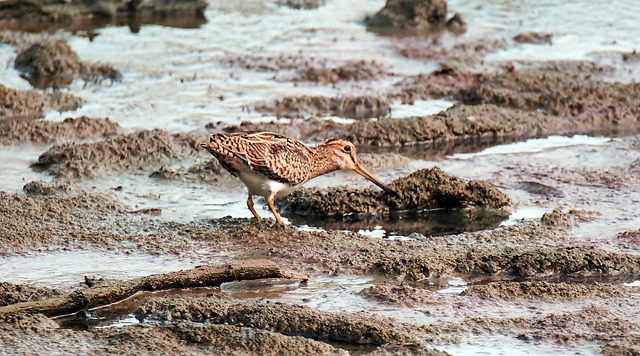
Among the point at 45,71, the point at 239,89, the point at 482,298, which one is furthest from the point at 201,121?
the point at 482,298

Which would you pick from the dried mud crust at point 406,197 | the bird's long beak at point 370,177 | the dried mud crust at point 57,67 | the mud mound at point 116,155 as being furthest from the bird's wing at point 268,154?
the dried mud crust at point 57,67

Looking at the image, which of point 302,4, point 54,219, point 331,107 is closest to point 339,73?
point 331,107

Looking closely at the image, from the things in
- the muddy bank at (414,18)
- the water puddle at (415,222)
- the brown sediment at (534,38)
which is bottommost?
the water puddle at (415,222)

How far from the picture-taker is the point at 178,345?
555 cm

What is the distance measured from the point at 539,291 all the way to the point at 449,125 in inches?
179

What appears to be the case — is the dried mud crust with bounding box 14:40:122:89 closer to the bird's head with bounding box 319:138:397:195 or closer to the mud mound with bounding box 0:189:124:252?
the mud mound with bounding box 0:189:124:252

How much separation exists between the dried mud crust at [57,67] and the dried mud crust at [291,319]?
7102mm

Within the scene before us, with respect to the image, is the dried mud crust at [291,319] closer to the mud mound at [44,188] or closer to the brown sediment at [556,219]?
the brown sediment at [556,219]

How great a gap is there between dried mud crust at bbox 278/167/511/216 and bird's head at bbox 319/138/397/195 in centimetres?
15

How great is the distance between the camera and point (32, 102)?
11312 mm

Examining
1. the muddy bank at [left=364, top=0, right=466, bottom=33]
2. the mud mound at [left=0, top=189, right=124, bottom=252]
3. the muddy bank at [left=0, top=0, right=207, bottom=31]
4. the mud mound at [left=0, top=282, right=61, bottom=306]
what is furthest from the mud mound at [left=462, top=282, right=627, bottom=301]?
the muddy bank at [left=0, top=0, right=207, bottom=31]

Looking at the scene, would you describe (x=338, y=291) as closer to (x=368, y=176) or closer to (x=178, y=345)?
(x=178, y=345)

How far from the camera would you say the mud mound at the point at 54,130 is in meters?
10.2

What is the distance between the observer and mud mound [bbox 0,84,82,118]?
11078 millimetres
